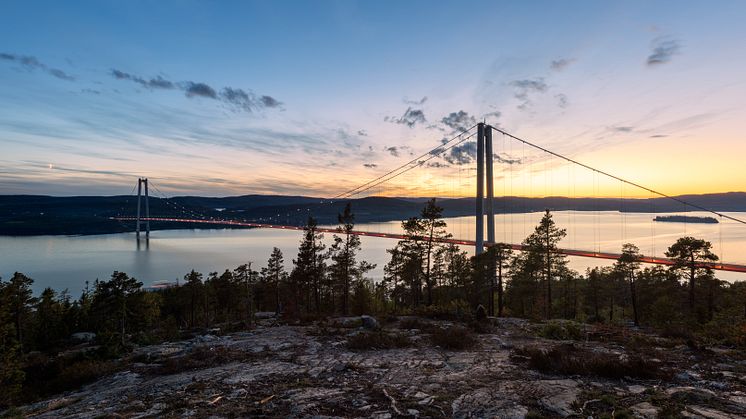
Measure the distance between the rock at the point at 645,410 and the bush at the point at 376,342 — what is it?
7716mm

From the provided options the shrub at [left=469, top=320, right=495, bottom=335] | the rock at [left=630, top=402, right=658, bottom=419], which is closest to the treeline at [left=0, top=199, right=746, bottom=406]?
the shrub at [left=469, top=320, right=495, bottom=335]

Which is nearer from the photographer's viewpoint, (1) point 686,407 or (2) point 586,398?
(1) point 686,407

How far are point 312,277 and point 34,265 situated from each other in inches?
4324

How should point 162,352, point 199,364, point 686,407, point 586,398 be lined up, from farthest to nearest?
point 162,352, point 199,364, point 586,398, point 686,407

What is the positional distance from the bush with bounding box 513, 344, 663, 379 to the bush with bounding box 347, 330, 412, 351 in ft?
15.7

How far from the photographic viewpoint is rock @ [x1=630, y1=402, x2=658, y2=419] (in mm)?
6496

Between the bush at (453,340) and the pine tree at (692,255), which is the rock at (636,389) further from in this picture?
the pine tree at (692,255)

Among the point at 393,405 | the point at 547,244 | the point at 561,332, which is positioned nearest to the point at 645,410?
the point at 393,405

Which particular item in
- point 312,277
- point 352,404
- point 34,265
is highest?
point 352,404

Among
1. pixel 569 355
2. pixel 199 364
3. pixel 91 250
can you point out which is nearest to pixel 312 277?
pixel 199 364

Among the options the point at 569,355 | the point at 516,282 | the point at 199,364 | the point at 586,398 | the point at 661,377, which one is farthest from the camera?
the point at 516,282

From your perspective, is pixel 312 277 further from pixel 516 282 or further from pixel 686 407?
pixel 686 407

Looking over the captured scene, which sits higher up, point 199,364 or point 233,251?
point 199,364

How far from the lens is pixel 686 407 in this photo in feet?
22.4
